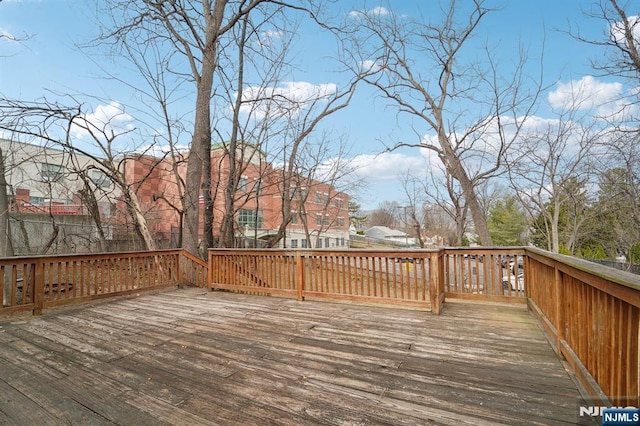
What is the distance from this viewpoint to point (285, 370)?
94.1 inches

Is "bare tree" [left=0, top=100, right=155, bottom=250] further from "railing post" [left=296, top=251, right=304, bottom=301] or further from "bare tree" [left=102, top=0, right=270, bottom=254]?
"railing post" [left=296, top=251, right=304, bottom=301]

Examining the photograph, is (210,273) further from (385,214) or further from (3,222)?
(385,214)

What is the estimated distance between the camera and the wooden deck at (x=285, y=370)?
1812 millimetres

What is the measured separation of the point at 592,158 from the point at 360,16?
9.92 m

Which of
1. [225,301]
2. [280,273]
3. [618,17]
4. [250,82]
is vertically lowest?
[225,301]

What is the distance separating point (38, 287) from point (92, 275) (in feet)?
3.44

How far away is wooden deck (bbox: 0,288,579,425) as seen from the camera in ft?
5.94

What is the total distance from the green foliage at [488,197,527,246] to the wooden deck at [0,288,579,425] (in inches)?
1020

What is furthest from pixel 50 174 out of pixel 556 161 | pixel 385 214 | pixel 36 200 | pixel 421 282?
pixel 385 214

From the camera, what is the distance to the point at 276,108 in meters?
8.80

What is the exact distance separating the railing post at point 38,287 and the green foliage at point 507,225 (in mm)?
28191

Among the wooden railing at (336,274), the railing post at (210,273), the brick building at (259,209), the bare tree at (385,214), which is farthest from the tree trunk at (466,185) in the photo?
the bare tree at (385,214)

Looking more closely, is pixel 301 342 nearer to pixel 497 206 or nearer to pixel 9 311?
pixel 9 311

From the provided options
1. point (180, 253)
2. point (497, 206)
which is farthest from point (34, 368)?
point (497, 206)
